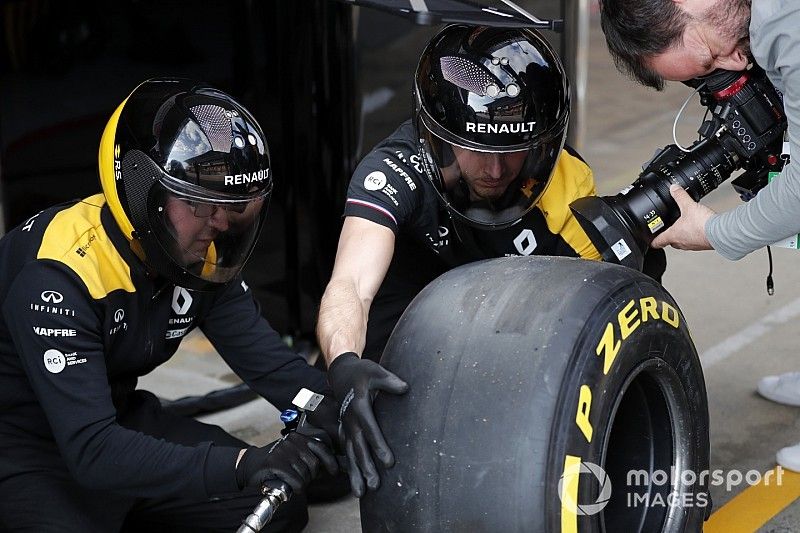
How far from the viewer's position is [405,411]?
2.32 metres

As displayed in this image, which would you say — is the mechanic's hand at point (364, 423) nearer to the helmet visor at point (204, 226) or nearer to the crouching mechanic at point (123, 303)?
the crouching mechanic at point (123, 303)

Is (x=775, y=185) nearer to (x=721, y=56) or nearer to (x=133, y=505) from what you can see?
(x=721, y=56)

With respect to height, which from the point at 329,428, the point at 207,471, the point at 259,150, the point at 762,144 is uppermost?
the point at 762,144

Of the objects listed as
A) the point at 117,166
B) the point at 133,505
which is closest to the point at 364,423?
the point at 117,166

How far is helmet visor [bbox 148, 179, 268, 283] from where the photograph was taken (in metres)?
2.71

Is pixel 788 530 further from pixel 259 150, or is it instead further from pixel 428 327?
pixel 259 150

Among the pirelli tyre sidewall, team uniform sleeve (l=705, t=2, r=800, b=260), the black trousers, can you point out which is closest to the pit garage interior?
the black trousers

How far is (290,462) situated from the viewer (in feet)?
8.32

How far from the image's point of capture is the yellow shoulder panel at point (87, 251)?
2.77 meters

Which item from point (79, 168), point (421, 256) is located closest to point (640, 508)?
point (421, 256)

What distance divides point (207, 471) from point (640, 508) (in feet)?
3.37

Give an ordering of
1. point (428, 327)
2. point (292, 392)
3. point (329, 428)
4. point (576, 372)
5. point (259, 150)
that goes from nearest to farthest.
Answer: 1. point (576, 372)
2. point (428, 327)
3. point (329, 428)
4. point (259, 150)
5. point (292, 392)

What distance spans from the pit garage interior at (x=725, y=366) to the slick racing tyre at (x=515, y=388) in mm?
1097

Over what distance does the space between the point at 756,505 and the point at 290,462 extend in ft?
5.39
